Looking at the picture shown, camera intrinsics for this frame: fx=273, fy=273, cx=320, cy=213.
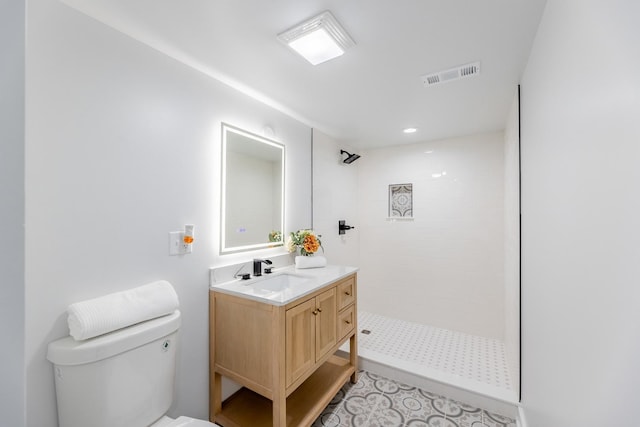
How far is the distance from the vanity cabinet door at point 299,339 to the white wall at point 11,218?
127cm

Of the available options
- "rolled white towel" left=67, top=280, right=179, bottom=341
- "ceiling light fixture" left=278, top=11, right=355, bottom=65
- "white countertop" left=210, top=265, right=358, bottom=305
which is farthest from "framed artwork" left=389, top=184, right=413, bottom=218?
"rolled white towel" left=67, top=280, right=179, bottom=341

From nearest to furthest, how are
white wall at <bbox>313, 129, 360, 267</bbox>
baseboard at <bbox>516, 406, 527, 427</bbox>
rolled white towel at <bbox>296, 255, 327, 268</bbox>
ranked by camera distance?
baseboard at <bbox>516, 406, 527, 427</bbox>
rolled white towel at <bbox>296, 255, 327, 268</bbox>
white wall at <bbox>313, 129, 360, 267</bbox>

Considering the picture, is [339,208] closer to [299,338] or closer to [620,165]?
[299,338]

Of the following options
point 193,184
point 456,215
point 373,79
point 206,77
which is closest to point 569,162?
point 373,79

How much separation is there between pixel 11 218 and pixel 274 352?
1.38 m

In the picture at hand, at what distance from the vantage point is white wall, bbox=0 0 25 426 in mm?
234

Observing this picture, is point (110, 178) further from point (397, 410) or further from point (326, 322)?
point (397, 410)

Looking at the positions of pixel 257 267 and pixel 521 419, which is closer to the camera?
pixel 521 419

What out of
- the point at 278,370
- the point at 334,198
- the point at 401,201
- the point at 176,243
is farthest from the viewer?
the point at 401,201

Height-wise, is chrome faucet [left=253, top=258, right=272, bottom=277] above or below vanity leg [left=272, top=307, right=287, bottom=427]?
above

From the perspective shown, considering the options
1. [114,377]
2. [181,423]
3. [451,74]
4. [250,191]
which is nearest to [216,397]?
[181,423]

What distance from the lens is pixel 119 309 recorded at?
45.9 inches

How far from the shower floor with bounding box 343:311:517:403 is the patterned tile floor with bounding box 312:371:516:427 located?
5.1 inches

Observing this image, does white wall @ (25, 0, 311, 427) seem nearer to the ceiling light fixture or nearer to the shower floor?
the ceiling light fixture
